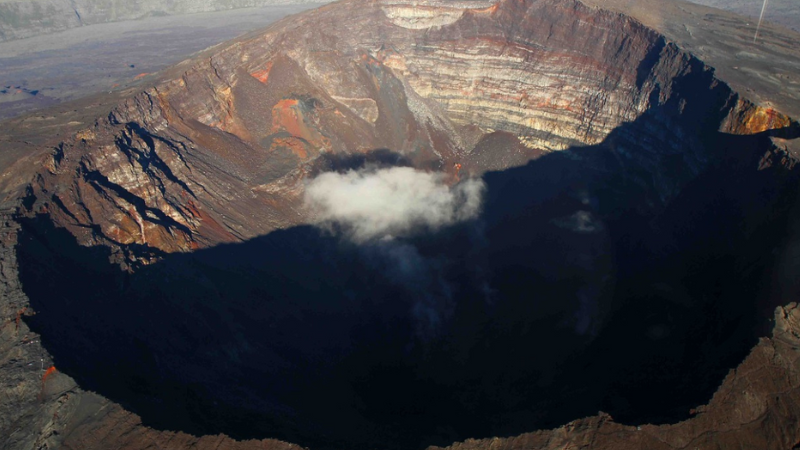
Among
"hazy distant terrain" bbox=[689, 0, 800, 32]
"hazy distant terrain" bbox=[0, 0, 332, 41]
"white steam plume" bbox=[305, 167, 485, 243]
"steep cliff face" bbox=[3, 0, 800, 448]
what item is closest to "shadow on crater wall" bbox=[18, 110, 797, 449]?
"steep cliff face" bbox=[3, 0, 800, 448]

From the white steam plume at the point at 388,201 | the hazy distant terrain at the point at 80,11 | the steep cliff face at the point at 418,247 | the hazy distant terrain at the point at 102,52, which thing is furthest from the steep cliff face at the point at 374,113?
the hazy distant terrain at the point at 80,11

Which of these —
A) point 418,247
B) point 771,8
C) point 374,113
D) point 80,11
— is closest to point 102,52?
point 80,11

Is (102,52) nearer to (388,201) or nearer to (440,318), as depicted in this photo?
(388,201)

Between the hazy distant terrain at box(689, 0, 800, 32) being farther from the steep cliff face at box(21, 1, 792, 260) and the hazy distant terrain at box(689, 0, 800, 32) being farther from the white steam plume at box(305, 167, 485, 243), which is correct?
the white steam plume at box(305, 167, 485, 243)

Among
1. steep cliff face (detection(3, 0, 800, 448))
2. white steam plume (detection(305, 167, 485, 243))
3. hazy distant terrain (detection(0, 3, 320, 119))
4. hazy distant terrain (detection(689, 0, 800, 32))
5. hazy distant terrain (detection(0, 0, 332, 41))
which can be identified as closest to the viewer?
steep cliff face (detection(3, 0, 800, 448))

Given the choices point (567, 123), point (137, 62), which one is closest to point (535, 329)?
point (567, 123)

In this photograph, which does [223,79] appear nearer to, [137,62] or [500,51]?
[500,51]
